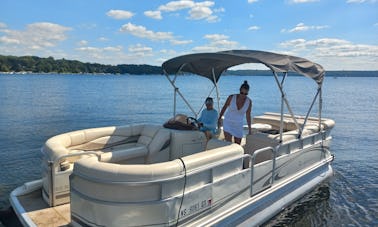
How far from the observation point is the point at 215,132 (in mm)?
6848

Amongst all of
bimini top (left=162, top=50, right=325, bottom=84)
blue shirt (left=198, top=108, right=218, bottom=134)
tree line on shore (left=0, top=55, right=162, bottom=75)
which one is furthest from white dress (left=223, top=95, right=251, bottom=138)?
tree line on shore (left=0, top=55, right=162, bottom=75)

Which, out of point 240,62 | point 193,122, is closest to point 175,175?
point 193,122

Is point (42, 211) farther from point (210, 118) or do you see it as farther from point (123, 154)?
point (210, 118)

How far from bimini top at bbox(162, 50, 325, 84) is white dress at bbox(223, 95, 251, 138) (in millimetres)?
815

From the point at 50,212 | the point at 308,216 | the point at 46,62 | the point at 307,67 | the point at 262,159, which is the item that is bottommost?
the point at 308,216

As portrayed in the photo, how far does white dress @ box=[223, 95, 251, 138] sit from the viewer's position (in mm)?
6074

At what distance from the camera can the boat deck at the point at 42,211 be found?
A: 450 centimetres

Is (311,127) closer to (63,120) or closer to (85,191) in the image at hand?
(85,191)

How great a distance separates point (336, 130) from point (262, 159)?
1386 centimetres

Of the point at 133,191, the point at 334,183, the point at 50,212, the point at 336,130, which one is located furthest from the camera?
the point at 336,130

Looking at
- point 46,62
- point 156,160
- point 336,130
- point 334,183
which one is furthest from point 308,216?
point 46,62

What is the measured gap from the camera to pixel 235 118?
20.0 feet

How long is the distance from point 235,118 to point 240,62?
48.2 inches

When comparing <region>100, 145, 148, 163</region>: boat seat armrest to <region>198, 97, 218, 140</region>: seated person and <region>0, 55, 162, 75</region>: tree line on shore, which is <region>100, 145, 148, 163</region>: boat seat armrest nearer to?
<region>198, 97, 218, 140</region>: seated person
